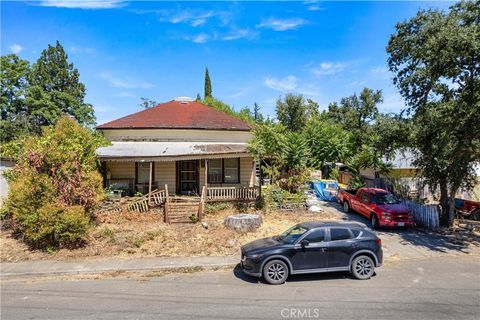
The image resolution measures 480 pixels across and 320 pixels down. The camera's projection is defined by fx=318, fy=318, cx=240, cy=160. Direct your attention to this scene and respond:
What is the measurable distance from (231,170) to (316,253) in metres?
11.1

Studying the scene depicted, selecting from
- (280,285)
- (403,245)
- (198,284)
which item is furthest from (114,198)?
(403,245)

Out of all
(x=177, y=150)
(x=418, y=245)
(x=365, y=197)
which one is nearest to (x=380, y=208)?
(x=365, y=197)

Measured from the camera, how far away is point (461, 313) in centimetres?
670

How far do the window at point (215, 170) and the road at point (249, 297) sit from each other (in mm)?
9524

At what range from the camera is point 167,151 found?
17.6 m

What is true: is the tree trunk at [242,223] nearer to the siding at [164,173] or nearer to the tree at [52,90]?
the siding at [164,173]

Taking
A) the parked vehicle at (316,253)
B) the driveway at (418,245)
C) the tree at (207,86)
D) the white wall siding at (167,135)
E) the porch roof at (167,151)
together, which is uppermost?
the tree at (207,86)

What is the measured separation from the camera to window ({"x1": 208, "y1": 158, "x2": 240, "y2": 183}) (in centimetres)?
1908

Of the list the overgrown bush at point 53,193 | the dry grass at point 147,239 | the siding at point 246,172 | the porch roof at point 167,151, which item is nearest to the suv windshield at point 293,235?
the dry grass at point 147,239

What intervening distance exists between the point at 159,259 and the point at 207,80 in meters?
44.7

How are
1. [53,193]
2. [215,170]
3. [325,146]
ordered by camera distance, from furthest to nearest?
[325,146], [215,170], [53,193]

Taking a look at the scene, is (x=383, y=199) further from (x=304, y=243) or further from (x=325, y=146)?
(x=325, y=146)

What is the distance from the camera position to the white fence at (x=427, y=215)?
14648mm

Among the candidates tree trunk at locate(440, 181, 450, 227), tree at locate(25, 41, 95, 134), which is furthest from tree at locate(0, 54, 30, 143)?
tree trunk at locate(440, 181, 450, 227)
